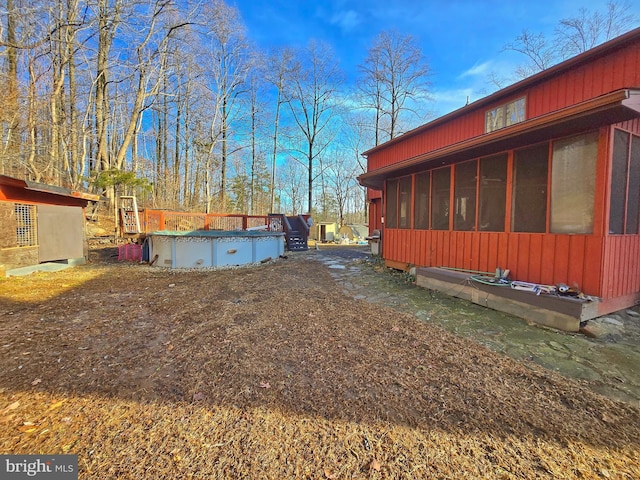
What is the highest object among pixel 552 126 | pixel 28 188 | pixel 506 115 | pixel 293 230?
pixel 506 115

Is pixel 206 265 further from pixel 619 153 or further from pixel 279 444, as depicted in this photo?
pixel 619 153

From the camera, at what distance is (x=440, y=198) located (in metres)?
6.32

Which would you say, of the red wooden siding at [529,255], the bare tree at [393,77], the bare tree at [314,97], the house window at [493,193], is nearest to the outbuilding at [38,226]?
the red wooden siding at [529,255]

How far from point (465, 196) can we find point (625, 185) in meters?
2.21

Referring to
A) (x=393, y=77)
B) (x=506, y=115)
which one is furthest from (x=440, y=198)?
(x=393, y=77)

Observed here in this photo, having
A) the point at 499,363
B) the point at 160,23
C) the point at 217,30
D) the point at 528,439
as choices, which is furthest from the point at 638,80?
the point at 217,30

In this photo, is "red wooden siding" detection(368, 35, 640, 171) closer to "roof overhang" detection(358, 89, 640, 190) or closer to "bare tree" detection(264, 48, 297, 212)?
"roof overhang" detection(358, 89, 640, 190)

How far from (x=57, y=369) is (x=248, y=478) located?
237 centimetres

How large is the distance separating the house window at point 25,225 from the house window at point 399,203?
9.79m

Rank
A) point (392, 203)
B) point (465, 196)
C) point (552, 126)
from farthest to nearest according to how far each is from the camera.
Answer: point (392, 203), point (465, 196), point (552, 126)

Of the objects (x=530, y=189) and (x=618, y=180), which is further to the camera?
(x=530, y=189)

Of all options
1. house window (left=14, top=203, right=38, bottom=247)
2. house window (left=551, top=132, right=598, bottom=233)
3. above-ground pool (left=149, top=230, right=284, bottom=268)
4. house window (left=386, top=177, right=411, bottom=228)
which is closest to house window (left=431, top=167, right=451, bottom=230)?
house window (left=386, top=177, right=411, bottom=228)

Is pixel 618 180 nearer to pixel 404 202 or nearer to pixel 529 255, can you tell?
pixel 529 255

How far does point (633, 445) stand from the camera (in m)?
1.78
